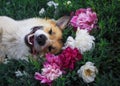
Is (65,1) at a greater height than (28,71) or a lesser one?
greater

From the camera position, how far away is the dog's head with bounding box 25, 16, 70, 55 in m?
3.96

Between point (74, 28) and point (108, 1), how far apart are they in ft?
1.96

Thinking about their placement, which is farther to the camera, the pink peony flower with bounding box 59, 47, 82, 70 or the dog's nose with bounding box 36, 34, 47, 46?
the dog's nose with bounding box 36, 34, 47, 46

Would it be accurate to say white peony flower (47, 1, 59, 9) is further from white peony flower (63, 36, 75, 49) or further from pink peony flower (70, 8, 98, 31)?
white peony flower (63, 36, 75, 49)

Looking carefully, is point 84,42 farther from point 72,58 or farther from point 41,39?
point 41,39

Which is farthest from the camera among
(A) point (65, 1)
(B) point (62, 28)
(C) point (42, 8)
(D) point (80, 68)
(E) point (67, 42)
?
(C) point (42, 8)

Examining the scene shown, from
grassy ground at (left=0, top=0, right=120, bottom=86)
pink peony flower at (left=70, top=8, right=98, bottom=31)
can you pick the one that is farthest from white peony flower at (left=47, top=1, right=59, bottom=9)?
pink peony flower at (left=70, top=8, right=98, bottom=31)

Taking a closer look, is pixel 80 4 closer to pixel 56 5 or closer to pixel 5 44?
pixel 56 5

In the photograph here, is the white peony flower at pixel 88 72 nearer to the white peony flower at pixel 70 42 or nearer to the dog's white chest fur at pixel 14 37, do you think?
→ the white peony flower at pixel 70 42

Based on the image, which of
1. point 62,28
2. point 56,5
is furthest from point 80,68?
point 56,5

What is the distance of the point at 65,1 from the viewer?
4.61m

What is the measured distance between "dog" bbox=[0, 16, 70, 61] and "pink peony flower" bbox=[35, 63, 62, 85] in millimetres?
418

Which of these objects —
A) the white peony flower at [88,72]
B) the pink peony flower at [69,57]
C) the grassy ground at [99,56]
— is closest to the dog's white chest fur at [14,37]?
the grassy ground at [99,56]

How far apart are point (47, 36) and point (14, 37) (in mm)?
447
